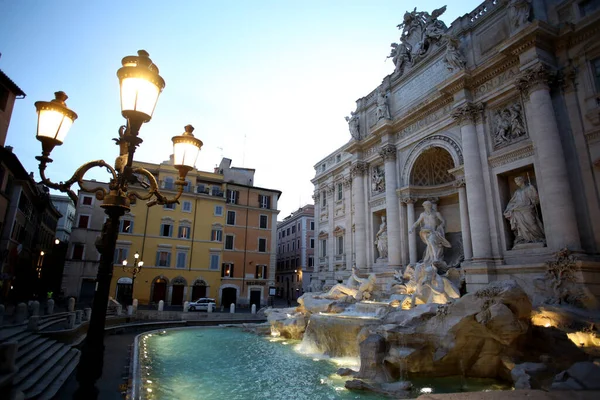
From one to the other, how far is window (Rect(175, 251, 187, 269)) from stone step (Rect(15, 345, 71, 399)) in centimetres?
2125

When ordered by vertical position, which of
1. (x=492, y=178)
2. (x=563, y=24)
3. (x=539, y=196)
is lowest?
(x=539, y=196)

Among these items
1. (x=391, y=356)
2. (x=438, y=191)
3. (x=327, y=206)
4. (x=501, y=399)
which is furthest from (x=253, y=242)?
(x=501, y=399)

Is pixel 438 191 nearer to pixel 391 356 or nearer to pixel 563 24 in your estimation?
pixel 563 24

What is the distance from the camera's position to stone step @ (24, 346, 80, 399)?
6.50 m

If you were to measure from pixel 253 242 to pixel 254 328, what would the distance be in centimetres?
1682

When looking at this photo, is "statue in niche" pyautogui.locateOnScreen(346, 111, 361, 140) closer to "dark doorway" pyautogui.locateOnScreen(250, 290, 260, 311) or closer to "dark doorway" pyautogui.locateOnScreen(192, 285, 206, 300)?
"dark doorway" pyautogui.locateOnScreen(250, 290, 260, 311)

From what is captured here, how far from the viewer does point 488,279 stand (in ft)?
43.4

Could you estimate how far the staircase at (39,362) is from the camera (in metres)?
6.69

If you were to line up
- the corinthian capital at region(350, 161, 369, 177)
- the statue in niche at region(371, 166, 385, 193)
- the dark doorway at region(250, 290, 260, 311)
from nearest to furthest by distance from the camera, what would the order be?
the statue in niche at region(371, 166, 385, 193) → the corinthian capital at region(350, 161, 369, 177) → the dark doorway at region(250, 290, 260, 311)

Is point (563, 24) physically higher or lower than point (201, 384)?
higher

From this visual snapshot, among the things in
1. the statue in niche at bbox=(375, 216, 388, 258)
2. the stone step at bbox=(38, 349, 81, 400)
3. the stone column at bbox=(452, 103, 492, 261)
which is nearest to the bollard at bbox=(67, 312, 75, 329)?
the stone step at bbox=(38, 349, 81, 400)

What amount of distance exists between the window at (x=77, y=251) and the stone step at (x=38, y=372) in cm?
2133

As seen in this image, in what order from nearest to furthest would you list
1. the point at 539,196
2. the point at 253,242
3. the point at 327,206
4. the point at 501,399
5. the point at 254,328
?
the point at 501,399 < the point at 539,196 < the point at 254,328 < the point at 327,206 < the point at 253,242

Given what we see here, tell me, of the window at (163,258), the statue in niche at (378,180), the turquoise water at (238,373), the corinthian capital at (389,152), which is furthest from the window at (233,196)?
the turquoise water at (238,373)
